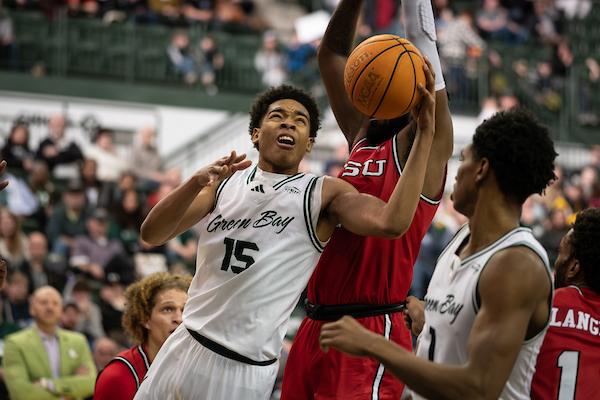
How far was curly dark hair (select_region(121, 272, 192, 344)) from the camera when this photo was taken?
14.6ft

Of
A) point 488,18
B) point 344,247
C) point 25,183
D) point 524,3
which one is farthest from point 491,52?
point 344,247

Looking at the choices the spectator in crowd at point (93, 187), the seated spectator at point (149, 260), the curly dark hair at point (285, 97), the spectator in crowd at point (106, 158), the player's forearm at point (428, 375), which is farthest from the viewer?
the spectator in crowd at point (106, 158)

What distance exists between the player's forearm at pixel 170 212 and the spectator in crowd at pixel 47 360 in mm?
3595

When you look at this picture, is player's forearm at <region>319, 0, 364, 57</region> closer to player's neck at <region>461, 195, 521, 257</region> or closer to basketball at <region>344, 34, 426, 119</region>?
basketball at <region>344, 34, 426, 119</region>

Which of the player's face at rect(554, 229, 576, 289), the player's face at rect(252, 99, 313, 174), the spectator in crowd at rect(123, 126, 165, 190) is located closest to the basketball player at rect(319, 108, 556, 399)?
the player's face at rect(554, 229, 576, 289)

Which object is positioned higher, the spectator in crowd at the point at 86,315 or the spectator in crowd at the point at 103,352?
the spectator in crowd at the point at 86,315

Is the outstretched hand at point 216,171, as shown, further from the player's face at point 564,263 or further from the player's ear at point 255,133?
the player's face at point 564,263

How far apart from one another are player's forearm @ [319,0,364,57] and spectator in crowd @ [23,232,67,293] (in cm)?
523

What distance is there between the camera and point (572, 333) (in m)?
3.51

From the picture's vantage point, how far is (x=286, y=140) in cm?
373

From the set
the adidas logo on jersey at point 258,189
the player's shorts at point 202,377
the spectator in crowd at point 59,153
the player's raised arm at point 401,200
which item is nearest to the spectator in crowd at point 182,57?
the spectator in crowd at point 59,153

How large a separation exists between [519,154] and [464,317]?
0.66 meters

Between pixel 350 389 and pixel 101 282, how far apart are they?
5750 millimetres

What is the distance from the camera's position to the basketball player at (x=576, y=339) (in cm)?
347
